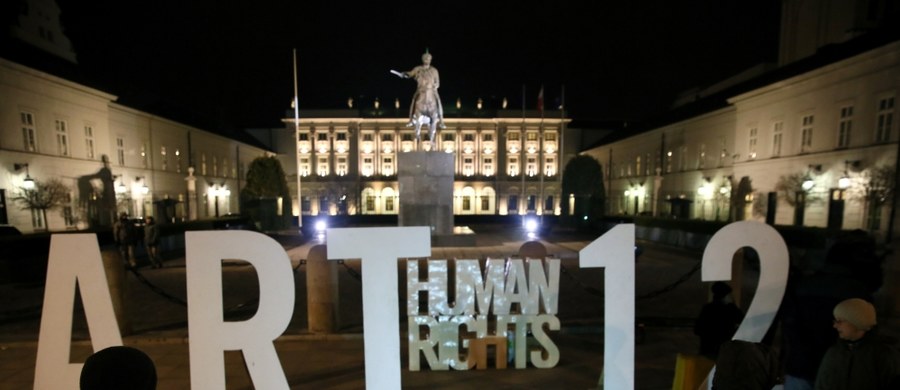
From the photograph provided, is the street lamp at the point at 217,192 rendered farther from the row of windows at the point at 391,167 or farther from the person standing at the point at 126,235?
the person standing at the point at 126,235

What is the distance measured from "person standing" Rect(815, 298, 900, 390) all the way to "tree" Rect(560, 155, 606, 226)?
26.9 metres

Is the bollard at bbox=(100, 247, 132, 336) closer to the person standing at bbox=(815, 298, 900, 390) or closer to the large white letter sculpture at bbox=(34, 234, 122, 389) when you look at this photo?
the large white letter sculpture at bbox=(34, 234, 122, 389)

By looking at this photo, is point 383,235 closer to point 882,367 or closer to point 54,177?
point 882,367

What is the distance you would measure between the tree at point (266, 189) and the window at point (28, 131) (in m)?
11.5

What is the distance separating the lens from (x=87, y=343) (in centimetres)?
621

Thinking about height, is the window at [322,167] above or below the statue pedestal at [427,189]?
above

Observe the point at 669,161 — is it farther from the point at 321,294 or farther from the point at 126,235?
the point at 126,235

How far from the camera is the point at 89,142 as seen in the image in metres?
25.8

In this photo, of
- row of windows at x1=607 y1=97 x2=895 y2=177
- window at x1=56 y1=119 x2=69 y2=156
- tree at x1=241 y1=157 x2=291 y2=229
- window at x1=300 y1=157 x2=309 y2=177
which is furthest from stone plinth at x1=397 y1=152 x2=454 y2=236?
window at x1=300 y1=157 x2=309 y2=177

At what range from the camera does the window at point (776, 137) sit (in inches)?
982

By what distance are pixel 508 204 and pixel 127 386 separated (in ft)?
196

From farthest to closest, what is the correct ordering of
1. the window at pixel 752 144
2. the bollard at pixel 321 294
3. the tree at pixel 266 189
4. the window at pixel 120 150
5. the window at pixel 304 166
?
1. the window at pixel 304 166
2. the tree at pixel 266 189
3. the window at pixel 120 150
4. the window at pixel 752 144
5. the bollard at pixel 321 294

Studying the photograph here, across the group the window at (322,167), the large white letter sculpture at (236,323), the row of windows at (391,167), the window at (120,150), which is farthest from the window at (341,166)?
the large white letter sculpture at (236,323)

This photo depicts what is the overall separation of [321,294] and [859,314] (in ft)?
20.1
